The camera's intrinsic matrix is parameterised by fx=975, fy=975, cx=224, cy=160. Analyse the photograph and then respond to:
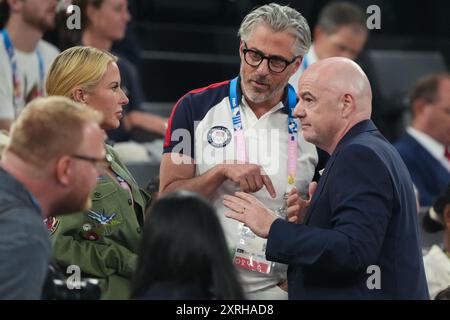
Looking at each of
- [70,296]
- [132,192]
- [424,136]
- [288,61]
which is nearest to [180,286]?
[70,296]

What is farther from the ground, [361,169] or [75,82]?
[75,82]

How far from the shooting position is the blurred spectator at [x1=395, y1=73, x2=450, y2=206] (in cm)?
577

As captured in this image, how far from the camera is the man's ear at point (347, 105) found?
10.7ft

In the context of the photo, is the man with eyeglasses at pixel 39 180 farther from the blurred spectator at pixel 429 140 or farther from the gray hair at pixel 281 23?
the blurred spectator at pixel 429 140

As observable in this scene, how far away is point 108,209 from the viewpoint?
343cm

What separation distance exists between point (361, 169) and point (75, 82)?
43.8 inches

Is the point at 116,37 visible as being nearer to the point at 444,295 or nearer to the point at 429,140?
the point at 429,140

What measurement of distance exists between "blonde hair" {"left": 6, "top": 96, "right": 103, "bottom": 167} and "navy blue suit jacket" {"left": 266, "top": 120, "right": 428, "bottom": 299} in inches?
30.9

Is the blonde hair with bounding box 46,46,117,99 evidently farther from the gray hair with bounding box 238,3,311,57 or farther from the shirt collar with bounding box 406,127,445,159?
the shirt collar with bounding box 406,127,445,159

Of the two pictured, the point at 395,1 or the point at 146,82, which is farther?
the point at 395,1

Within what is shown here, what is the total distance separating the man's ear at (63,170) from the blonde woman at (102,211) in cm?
72

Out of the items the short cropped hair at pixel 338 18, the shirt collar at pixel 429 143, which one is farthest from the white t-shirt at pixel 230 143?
the short cropped hair at pixel 338 18

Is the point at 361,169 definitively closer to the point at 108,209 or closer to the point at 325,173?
the point at 325,173

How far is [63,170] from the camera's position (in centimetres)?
267
